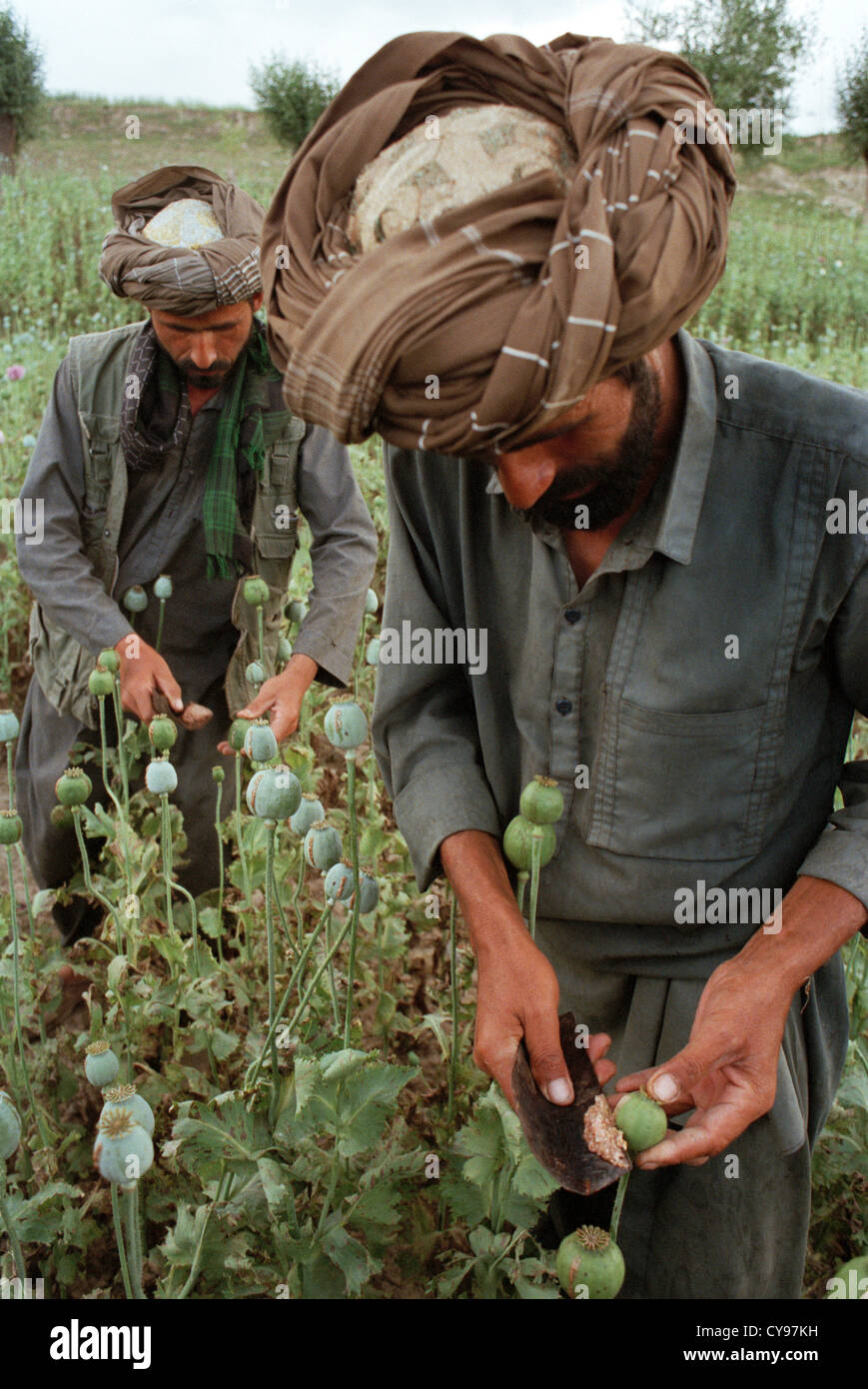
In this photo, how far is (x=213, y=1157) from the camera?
4.75 ft

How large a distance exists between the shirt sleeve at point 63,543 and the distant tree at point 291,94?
17965 mm

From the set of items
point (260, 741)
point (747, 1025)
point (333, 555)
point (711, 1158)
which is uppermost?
point (333, 555)

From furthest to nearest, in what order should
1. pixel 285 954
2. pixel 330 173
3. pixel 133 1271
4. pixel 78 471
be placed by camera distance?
pixel 78 471, pixel 285 954, pixel 133 1271, pixel 330 173

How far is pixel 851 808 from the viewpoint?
58.9 inches

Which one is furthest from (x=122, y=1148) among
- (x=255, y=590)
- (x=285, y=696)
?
(x=255, y=590)

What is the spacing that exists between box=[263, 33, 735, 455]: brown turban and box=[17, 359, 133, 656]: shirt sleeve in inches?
57.7

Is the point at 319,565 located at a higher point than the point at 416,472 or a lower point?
higher

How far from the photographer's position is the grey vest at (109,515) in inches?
104

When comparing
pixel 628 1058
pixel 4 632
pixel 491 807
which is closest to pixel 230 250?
pixel 491 807

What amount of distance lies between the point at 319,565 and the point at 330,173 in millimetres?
1616

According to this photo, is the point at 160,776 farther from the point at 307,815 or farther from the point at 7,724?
the point at 307,815

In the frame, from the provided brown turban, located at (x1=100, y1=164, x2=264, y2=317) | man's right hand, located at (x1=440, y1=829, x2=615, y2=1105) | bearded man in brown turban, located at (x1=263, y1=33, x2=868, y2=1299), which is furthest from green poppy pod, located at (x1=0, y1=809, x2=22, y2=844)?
brown turban, located at (x1=100, y1=164, x2=264, y2=317)

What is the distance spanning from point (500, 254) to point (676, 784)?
76 cm

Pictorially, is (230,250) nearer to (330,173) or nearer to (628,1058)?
(330,173)
